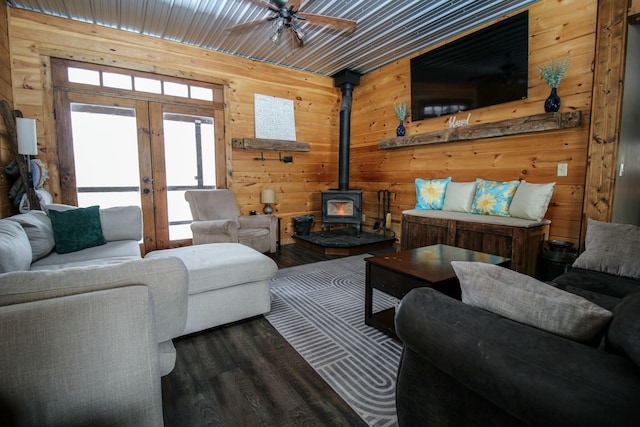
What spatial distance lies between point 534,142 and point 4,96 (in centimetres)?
550

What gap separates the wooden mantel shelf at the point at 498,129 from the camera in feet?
9.62

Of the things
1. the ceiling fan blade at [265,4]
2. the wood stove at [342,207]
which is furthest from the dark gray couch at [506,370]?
the wood stove at [342,207]

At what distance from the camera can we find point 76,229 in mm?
2652

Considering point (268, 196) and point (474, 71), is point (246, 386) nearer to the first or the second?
point (268, 196)

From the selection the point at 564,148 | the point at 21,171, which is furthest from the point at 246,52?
the point at 564,148

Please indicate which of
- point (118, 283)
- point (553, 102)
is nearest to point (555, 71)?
point (553, 102)

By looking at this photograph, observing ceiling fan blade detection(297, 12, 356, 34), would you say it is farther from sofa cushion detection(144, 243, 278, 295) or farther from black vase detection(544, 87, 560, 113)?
sofa cushion detection(144, 243, 278, 295)

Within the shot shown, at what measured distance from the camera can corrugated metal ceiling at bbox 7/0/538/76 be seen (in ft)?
10.6

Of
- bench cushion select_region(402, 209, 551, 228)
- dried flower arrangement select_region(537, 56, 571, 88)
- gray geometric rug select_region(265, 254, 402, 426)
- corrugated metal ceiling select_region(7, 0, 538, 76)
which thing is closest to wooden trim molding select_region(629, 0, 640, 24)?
dried flower arrangement select_region(537, 56, 571, 88)

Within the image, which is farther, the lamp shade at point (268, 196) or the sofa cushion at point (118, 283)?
the lamp shade at point (268, 196)

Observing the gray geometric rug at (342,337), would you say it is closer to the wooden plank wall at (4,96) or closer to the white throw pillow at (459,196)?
the white throw pillow at (459,196)

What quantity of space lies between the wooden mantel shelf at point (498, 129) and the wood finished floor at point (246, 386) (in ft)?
10.4

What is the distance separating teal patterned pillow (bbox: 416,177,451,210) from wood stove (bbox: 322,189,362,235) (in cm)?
98

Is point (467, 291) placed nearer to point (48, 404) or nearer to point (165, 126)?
point (48, 404)
